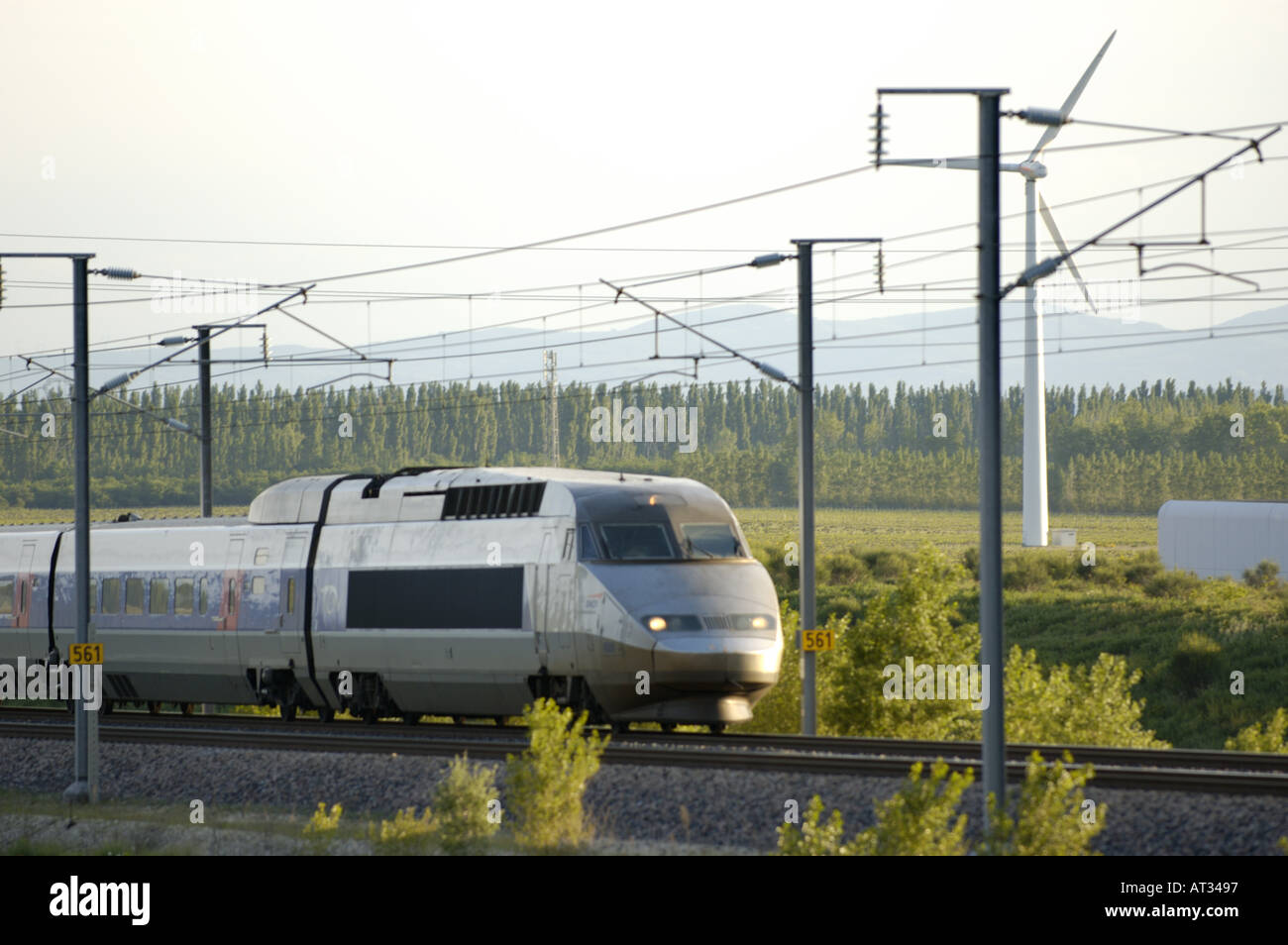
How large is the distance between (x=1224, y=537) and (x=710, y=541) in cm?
6636

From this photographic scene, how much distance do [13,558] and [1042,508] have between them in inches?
2259

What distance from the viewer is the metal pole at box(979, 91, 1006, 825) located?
1652 cm

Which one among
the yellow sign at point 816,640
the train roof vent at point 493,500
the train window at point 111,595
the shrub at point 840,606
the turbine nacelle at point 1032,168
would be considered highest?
the turbine nacelle at point 1032,168

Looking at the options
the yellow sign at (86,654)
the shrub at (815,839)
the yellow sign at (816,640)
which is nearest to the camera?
the shrub at (815,839)

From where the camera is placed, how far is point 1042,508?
8250 centimetres

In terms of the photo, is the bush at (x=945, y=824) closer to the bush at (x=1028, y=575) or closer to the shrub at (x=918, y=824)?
the shrub at (x=918, y=824)

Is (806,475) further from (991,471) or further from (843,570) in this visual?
(843,570)

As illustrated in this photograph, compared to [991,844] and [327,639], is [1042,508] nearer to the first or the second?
[327,639]

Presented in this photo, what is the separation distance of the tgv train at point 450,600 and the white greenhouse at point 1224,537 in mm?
64238

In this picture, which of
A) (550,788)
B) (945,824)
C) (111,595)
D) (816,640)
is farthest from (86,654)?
(945,824)

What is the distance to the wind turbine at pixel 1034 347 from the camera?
49656mm

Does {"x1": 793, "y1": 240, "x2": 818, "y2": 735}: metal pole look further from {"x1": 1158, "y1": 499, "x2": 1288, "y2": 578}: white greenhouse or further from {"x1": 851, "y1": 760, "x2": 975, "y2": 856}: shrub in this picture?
{"x1": 1158, "y1": 499, "x2": 1288, "y2": 578}: white greenhouse

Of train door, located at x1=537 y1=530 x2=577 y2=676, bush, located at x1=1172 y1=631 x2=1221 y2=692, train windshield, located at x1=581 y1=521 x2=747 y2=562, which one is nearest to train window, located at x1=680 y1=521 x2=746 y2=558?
train windshield, located at x1=581 y1=521 x2=747 y2=562

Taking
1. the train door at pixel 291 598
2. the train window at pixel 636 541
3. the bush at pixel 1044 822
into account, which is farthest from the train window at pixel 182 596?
the bush at pixel 1044 822
